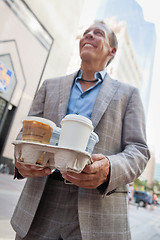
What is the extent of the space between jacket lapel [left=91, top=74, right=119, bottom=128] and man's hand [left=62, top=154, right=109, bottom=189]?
1.08 feet

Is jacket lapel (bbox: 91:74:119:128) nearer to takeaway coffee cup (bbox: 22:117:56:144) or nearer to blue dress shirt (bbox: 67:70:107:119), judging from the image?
blue dress shirt (bbox: 67:70:107:119)

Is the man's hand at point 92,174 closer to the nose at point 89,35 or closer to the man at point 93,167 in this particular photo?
the man at point 93,167

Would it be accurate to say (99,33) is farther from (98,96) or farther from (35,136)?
(35,136)

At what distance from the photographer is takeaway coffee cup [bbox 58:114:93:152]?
0.76 meters

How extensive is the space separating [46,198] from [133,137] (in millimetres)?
624

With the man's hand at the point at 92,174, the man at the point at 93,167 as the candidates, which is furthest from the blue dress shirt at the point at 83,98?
the man's hand at the point at 92,174

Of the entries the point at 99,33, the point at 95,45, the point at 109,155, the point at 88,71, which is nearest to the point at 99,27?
the point at 99,33

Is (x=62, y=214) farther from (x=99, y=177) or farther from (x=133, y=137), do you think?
(x=133, y=137)

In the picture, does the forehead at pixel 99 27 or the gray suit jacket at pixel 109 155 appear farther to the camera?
the forehead at pixel 99 27

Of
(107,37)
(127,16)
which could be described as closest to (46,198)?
(107,37)

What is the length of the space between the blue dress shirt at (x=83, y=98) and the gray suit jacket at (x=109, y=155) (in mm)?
47

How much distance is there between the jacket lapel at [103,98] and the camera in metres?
1.21

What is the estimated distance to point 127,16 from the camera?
53.9 metres

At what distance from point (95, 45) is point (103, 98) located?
15.6 inches
